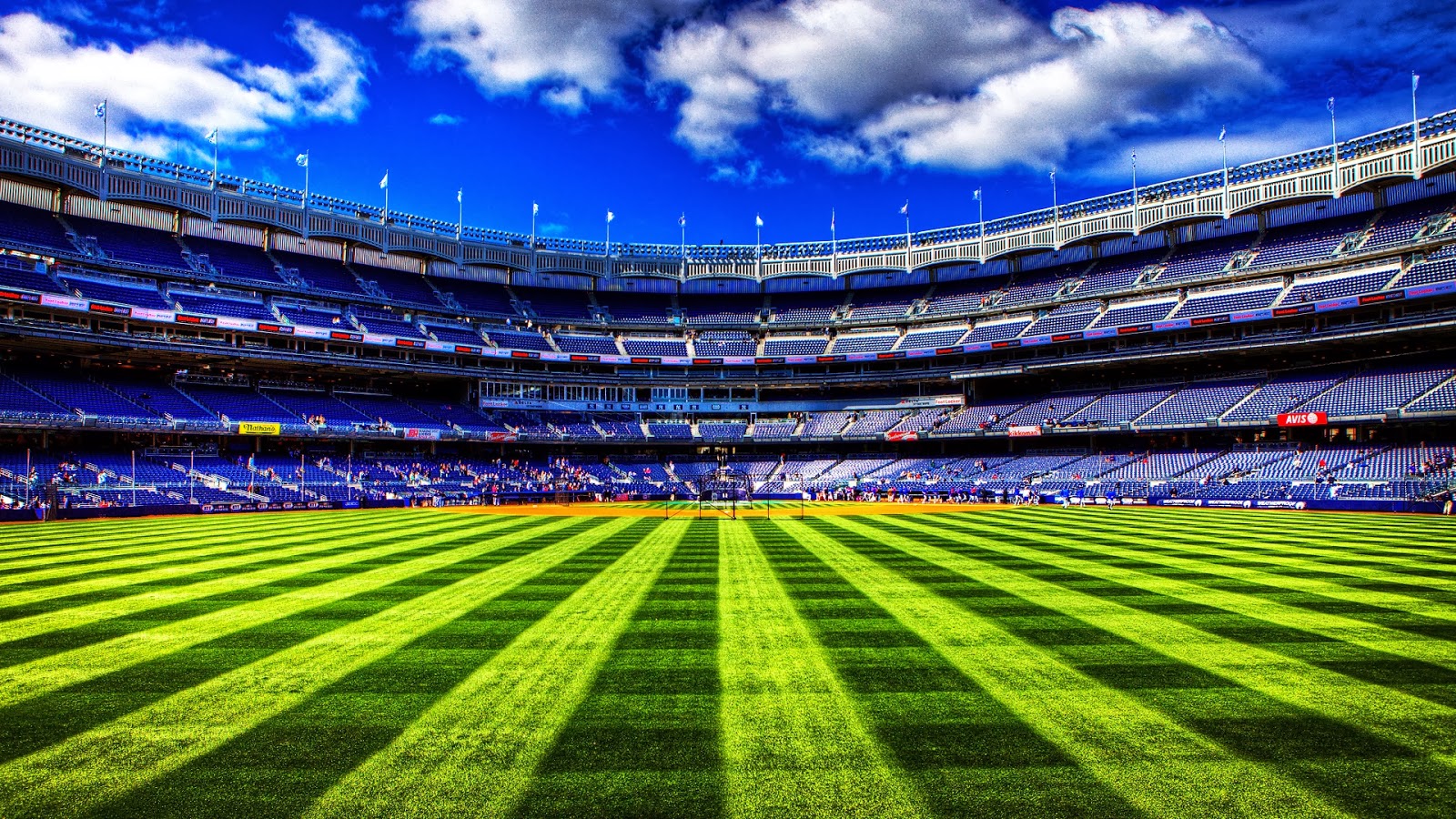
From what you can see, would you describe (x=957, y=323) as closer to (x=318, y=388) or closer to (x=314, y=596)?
(x=318, y=388)

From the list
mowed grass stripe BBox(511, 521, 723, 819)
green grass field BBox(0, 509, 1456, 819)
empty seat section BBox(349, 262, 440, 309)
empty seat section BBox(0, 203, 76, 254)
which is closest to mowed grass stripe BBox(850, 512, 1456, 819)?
green grass field BBox(0, 509, 1456, 819)

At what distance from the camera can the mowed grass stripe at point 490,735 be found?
5906 millimetres

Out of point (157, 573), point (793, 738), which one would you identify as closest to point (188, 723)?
point (793, 738)

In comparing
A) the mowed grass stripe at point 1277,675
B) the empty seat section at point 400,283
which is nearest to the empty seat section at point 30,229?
the empty seat section at point 400,283

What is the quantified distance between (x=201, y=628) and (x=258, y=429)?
49.2 meters

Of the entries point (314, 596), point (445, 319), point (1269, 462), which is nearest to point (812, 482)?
point (1269, 462)

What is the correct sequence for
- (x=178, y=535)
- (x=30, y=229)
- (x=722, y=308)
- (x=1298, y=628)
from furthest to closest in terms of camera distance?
(x=722, y=308)
(x=30, y=229)
(x=178, y=535)
(x=1298, y=628)

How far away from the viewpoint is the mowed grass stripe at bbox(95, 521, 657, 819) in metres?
5.88

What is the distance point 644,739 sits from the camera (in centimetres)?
721

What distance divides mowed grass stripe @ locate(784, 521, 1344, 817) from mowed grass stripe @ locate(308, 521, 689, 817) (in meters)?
4.89

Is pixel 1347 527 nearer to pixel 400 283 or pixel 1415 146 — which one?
pixel 1415 146

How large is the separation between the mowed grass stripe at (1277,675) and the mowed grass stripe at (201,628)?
13.6 m

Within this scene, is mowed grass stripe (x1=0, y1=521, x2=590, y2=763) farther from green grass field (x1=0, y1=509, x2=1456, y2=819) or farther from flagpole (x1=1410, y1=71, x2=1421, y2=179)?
flagpole (x1=1410, y1=71, x2=1421, y2=179)

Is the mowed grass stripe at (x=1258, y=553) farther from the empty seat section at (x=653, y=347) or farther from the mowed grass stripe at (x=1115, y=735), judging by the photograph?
the empty seat section at (x=653, y=347)
